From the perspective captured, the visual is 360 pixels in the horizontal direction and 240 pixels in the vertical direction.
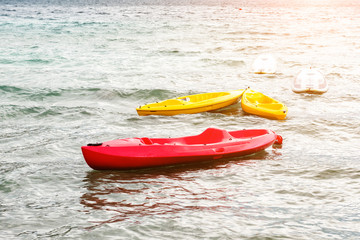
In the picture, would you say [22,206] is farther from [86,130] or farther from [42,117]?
[42,117]

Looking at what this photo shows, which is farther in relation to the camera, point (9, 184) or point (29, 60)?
point (29, 60)

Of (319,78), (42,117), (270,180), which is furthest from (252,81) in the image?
(270,180)

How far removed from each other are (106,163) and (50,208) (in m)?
1.34

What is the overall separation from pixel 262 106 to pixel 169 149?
14.7ft

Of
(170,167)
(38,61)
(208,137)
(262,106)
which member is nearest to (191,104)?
(262,106)

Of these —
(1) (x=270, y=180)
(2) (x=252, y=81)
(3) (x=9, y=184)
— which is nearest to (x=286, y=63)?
(2) (x=252, y=81)

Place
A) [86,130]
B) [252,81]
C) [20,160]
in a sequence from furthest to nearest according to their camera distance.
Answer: [252,81] → [86,130] → [20,160]

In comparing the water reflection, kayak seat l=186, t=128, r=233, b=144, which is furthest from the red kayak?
the water reflection

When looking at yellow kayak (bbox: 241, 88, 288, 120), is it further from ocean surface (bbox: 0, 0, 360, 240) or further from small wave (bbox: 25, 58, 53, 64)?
small wave (bbox: 25, 58, 53, 64)

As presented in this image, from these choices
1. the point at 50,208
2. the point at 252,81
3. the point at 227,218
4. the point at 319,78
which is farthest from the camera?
the point at 252,81

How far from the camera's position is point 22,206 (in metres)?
6.40

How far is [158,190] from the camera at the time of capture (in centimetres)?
691

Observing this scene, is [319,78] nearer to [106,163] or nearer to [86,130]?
[86,130]

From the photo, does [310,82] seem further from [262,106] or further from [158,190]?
[158,190]
